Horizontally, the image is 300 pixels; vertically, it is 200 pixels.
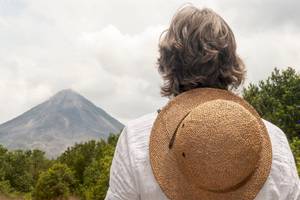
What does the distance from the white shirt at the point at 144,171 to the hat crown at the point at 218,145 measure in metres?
0.13

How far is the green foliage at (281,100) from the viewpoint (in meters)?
23.7

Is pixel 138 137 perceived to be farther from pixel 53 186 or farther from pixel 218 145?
pixel 53 186

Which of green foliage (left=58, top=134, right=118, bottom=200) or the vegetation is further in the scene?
green foliage (left=58, top=134, right=118, bottom=200)

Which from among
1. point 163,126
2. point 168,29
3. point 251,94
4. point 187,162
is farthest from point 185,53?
point 251,94

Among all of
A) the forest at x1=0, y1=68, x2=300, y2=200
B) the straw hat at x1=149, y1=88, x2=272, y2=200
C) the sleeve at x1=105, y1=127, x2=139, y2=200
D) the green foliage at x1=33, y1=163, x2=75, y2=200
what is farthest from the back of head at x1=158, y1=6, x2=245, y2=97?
the green foliage at x1=33, y1=163, x2=75, y2=200

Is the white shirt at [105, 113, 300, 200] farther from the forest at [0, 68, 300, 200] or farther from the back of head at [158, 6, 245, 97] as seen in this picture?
the forest at [0, 68, 300, 200]

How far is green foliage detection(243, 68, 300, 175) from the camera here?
23672 mm

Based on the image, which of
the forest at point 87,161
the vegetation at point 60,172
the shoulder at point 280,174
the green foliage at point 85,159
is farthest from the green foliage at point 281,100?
the shoulder at point 280,174

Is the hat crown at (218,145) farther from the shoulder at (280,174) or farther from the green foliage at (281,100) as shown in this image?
the green foliage at (281,100)

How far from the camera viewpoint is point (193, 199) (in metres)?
2.12

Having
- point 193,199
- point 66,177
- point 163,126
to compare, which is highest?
point 66,177

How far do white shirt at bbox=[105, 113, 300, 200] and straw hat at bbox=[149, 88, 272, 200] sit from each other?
4 centimetres

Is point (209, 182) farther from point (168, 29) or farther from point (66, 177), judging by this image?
point (66, 177)

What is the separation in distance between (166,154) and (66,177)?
35.5 meters
